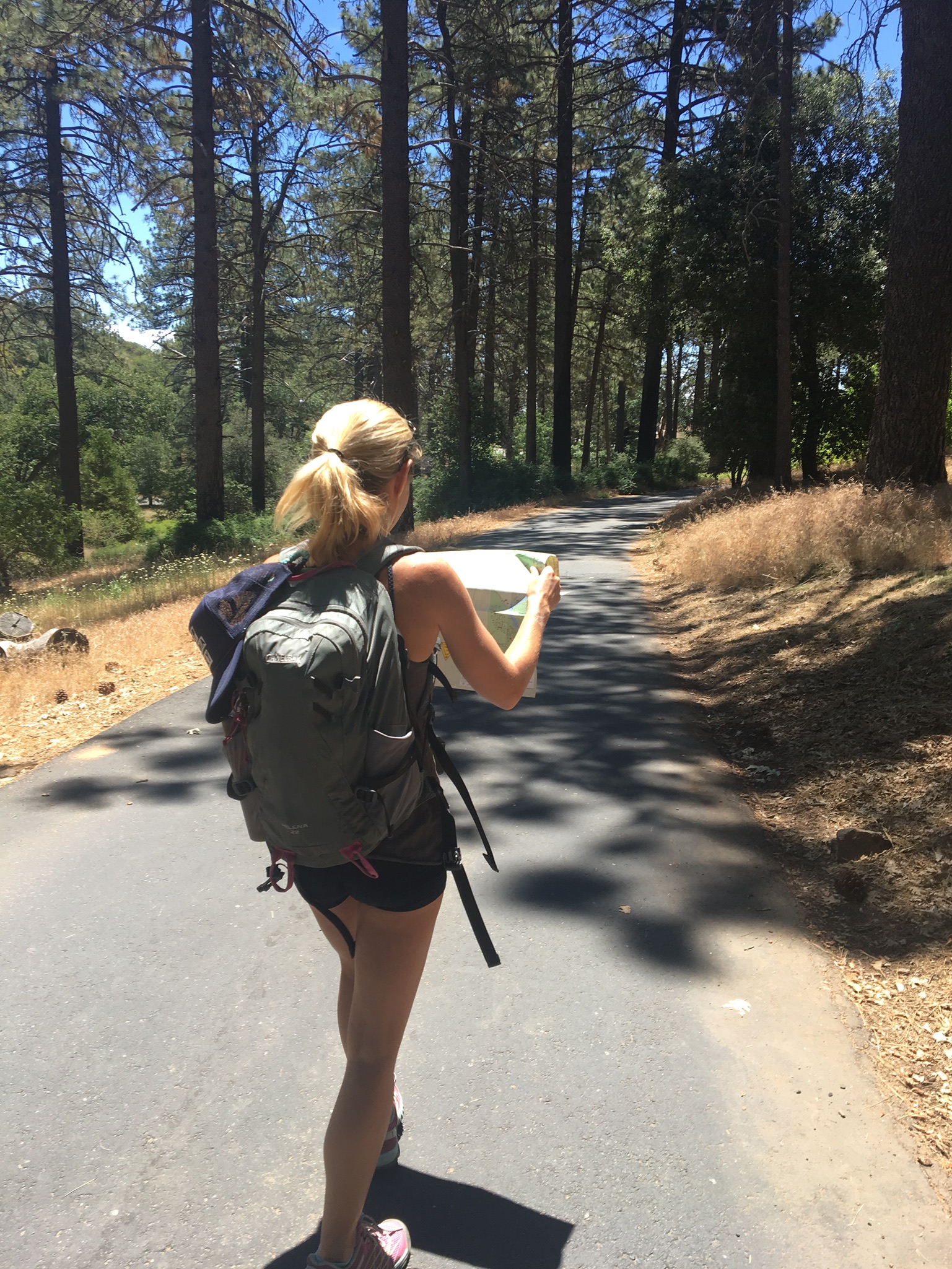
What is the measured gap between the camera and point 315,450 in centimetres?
193

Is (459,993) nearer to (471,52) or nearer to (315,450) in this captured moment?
(315,450)

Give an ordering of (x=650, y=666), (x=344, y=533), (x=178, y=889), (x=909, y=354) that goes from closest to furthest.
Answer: (x=344, y=533) → (x=178, y=889) → (x=650, y=666) → (x=909, y=354)

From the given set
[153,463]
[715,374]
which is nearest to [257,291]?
[715,374]

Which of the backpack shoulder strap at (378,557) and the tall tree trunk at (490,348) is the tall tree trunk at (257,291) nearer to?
the tall tree trunk at (490,348)

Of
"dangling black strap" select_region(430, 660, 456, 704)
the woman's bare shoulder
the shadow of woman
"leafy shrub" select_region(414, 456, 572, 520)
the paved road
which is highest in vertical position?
"leafy shrub" select_region(414, 456, 572, 520)

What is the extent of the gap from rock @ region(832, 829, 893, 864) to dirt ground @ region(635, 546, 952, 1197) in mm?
10

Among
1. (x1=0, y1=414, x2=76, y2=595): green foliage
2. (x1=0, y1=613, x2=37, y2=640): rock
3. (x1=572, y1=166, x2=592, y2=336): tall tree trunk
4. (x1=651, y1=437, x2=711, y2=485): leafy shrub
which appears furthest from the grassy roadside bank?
(x1=572, y1=166, x2=592, y2=336): tall tree trunk

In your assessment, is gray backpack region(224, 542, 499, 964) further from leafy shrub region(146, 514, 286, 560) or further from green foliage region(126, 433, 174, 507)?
green foliage region(126, 433, 174, 507)

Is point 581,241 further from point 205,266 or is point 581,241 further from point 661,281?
point 205,266

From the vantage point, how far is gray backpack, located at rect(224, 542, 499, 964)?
5.51ft

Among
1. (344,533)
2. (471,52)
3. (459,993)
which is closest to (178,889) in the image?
(459,993)

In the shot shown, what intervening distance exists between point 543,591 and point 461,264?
26.7 meters

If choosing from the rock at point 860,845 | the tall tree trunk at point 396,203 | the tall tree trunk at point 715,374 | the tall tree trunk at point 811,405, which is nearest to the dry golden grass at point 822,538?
the rock at point 860,845

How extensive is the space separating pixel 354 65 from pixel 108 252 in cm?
687
